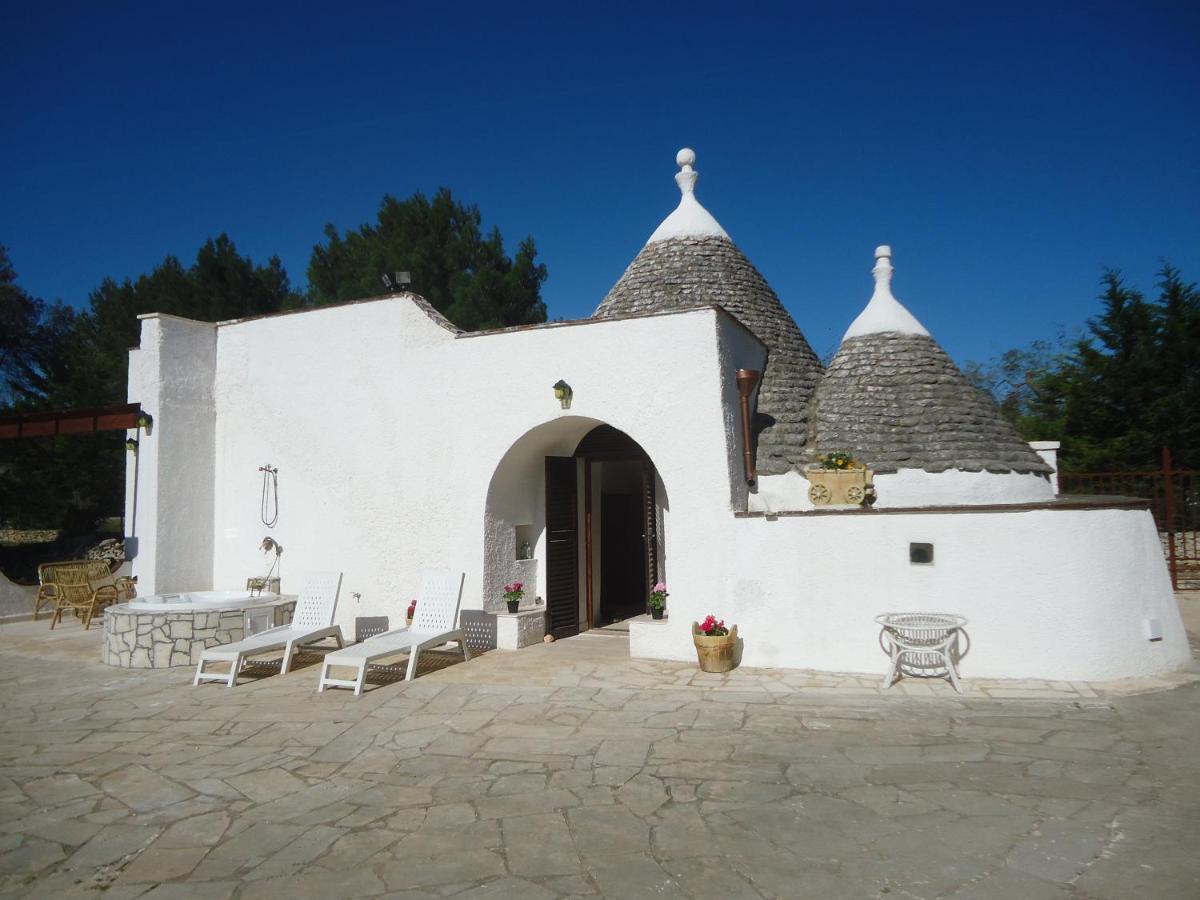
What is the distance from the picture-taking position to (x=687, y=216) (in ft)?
45.2

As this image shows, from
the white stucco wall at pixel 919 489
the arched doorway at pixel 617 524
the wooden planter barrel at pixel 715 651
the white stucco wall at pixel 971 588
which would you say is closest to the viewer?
the white stucco wall at pixel 971 588

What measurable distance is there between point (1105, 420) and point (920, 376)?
48.4 ft

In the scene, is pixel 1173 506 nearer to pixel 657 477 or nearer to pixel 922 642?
pixel 922 642

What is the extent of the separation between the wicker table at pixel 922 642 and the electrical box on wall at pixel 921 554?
551 millimetres

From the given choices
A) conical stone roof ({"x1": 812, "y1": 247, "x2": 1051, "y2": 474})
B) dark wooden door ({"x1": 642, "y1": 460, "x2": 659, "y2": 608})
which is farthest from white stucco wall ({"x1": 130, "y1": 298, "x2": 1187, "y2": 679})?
conical stone roof ({"x1": 812, "y1": 247, "x2": 1051, "y2": 474})

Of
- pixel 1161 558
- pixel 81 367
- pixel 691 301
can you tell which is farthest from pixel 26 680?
pixel 81 367

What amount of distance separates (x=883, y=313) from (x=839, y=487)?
369 cm

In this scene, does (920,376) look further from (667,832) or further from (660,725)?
(667,832)

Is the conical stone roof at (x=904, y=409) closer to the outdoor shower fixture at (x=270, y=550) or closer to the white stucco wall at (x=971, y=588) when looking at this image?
the white stucco wall at (x=971, y=588)

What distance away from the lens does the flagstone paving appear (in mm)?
4074

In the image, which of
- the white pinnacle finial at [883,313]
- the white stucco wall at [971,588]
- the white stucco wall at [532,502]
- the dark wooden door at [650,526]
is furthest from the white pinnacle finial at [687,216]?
the white stucco wall at [971,588]

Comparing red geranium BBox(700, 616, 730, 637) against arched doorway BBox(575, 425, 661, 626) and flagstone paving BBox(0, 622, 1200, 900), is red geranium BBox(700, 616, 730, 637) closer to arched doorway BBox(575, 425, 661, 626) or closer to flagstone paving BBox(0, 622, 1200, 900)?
flagstone paving BBox(0, 622, 1200, 900)

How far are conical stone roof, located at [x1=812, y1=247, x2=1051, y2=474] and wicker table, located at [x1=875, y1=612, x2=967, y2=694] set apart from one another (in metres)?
2.42

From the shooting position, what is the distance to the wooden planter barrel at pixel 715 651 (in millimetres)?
8586
